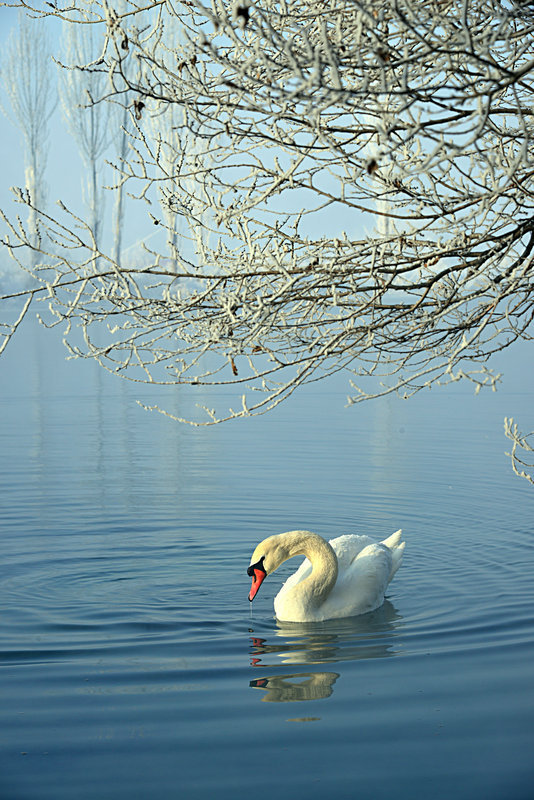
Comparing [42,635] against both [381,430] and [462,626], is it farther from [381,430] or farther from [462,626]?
[381,430]

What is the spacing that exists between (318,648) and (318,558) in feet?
2.72

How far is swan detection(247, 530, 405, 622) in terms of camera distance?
654 centimetres

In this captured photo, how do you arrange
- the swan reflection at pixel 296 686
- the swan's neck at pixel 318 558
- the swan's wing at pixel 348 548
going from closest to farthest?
the swan reflection at pixel 296 686
the swan's neck at pixel 318 558
the swan's wing at pixel 348 548

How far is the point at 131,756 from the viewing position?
4.34 metres

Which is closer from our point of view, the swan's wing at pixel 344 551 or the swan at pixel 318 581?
the swan at pixel 318 581

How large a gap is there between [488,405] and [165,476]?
865 cm

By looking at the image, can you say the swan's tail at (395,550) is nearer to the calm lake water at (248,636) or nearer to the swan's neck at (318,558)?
the calm lake water at (248,636)

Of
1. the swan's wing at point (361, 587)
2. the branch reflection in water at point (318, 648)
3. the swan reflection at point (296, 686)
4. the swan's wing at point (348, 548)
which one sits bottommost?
the swan reflection at point (296, 686)

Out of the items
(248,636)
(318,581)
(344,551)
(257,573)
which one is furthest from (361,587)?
(248,636)

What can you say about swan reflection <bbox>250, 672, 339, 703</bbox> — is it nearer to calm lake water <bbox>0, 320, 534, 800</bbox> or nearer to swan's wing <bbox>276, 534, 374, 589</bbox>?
calm lake water <bbox>0, 320, 534, 800</bbox>

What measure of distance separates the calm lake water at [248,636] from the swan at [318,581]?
12 centimetres

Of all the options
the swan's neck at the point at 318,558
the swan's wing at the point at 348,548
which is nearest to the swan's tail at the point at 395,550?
the swan's wing at the point at 348,548

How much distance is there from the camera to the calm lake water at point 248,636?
168 inches

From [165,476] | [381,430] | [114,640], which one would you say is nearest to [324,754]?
[114,640]
